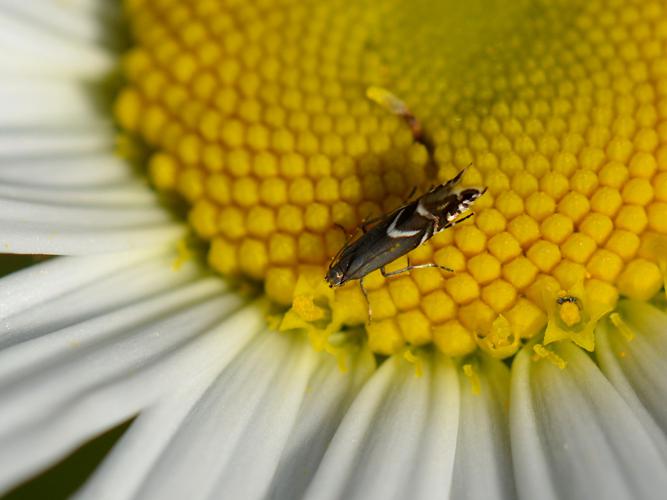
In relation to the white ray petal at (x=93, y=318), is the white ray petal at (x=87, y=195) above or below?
above

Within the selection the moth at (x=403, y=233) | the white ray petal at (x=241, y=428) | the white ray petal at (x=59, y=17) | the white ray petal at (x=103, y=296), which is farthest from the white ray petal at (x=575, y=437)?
the white ray petal at (x=59, y=17)

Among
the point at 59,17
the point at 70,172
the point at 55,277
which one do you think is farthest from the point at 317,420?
the point at 59,17

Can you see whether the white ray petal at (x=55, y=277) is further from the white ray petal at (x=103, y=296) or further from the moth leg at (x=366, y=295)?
the moth leg at (x=366, y=295)

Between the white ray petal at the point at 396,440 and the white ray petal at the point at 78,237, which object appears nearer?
the white ray petal at the point at 396,440

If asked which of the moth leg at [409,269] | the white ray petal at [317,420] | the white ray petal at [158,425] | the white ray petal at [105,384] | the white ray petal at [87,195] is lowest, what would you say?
the white ray petal at [317,420]

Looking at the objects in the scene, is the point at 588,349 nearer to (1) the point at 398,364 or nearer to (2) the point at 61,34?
(1) the point at 398,364

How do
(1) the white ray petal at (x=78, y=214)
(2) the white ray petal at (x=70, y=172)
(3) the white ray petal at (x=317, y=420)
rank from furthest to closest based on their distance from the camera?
(2) the white ray petal at (x=70, y=172)
(1) the white ray petal at (x=78, y=214)
(3) the white ray petal at (x=317, y=420)

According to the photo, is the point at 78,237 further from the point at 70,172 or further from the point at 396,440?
the point at 396,440
